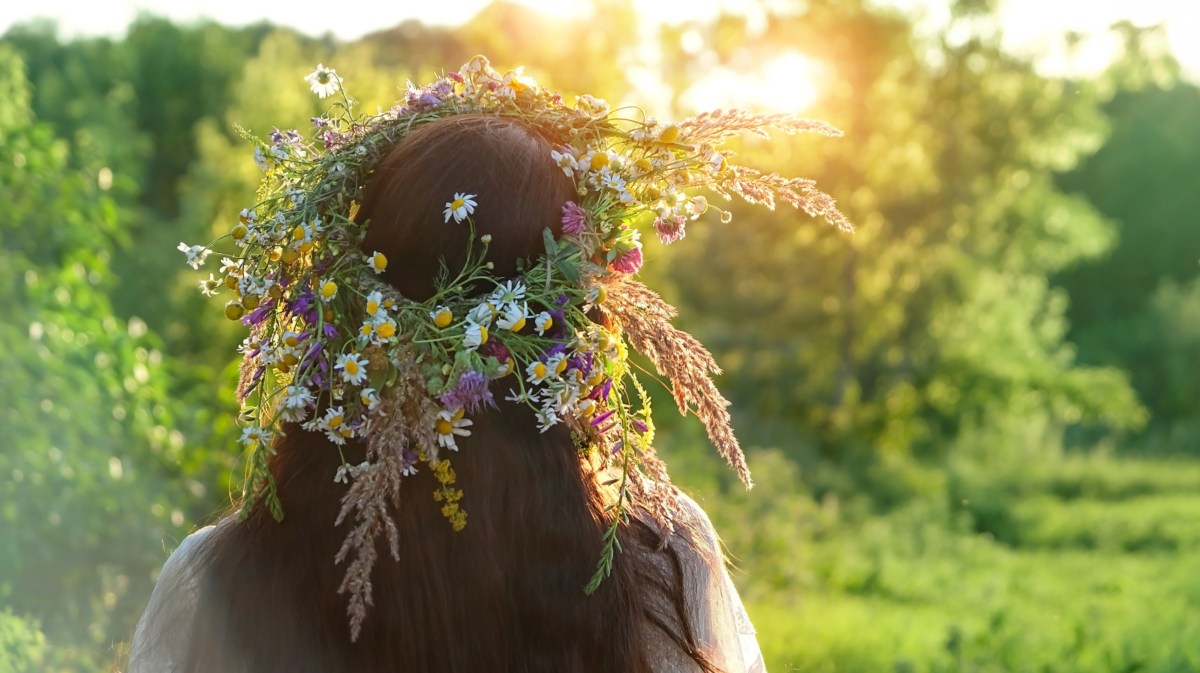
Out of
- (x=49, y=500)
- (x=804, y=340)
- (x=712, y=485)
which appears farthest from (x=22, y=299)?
(x=804, y=340)

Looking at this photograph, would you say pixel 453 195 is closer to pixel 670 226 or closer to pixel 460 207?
pixel 460 207

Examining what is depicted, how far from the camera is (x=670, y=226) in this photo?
216cm

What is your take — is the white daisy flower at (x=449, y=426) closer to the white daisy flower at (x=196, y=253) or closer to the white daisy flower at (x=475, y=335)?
the white daisy flower at (x=475, y=335)

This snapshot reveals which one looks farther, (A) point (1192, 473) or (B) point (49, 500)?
(A) point (1192, 473)

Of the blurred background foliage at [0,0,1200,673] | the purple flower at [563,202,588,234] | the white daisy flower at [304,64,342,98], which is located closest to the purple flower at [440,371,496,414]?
the purple flower at [563,202,588,234]

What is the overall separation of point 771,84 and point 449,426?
1599cm

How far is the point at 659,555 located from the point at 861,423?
54.8 feet

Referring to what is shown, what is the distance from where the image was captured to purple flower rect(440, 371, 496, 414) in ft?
5.51

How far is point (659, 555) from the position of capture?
73.0 inches

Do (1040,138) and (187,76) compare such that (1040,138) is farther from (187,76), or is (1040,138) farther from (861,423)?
(187,76)

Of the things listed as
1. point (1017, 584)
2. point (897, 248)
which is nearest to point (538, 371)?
point (1017, 584)

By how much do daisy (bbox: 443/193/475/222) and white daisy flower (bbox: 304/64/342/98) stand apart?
0.66 metres

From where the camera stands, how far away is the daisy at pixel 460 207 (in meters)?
1.70

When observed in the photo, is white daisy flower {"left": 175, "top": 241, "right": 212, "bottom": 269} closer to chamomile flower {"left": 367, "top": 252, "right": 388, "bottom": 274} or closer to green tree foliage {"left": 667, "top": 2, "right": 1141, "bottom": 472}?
chamomile flower {"left": 367, "top": 252, "right": 388, "bottom": 274}
